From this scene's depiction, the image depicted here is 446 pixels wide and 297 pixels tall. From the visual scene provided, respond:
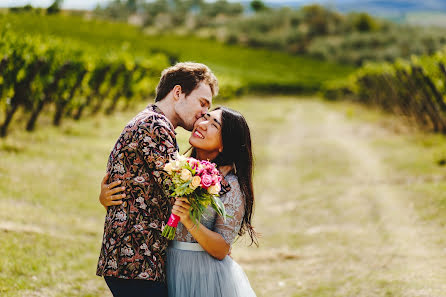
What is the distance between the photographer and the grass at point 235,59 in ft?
139

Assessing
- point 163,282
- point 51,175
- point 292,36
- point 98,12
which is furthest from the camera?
point 292,36

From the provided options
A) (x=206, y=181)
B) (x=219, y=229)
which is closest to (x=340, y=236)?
(x=219, y=229)

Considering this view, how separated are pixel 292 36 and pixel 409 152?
252 feet

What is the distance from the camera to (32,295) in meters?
5.28

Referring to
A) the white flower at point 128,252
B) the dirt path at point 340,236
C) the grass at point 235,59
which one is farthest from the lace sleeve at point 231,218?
the grass at point 235,59

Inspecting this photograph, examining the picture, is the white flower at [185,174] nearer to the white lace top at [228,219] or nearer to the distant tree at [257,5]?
the white lace top at [228,219]

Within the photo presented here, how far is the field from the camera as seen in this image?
19.7 feet

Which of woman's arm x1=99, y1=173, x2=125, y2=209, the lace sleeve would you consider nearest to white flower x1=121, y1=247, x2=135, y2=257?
woman's arm x1=99, y1=173, x2=125, y2=209

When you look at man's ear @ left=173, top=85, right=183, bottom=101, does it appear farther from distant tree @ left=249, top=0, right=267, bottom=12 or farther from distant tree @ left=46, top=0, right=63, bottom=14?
distant tree @ left=249, top=0, right=267, bottom=12

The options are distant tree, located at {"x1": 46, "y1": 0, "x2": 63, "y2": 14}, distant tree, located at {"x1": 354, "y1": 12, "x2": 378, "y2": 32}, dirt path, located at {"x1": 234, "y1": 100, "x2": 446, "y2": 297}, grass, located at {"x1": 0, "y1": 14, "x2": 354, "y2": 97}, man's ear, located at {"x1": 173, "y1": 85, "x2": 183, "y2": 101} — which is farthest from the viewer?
distant tree, located at {"x1": 354, "y1": 12, "x2": 378, "y2": 32}

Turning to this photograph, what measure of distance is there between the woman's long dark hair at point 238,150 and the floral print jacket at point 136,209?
18.5 inches

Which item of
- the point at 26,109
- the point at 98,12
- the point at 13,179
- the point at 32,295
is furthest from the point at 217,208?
the point at 98,12

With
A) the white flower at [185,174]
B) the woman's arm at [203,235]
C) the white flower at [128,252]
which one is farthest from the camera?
the white flower at [128,252]

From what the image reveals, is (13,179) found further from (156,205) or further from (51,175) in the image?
(156,205)
